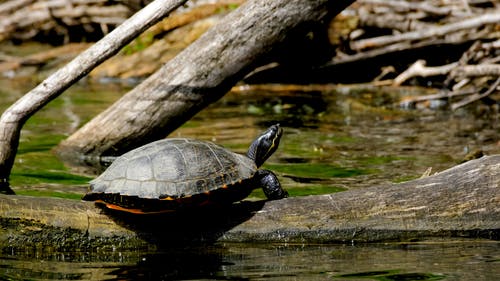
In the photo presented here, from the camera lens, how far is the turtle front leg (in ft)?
15.2

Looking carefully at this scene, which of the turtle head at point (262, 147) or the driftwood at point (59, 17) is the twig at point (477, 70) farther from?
the driftwood at point (59, 17)

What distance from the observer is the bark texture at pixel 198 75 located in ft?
20.0

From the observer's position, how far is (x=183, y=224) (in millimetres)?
4371

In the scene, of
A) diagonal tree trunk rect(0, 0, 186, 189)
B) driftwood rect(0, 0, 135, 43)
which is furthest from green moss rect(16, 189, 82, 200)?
driftwood rect(0, 0, 135, 43)

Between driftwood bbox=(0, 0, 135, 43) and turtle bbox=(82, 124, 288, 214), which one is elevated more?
driftwood bbox=(0, 0, 135, 43)

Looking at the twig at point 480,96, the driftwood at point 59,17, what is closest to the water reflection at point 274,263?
the twig at point 480,96

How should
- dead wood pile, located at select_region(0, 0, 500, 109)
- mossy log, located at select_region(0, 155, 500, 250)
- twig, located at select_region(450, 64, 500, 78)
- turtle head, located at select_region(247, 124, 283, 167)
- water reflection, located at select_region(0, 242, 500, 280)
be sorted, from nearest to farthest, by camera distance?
water reflection, located at select_region(0, 242, 500, 280) < mossy log, located at select_region(0, 155, 500, 250) < turtle head, located at select_region(247, 124, 283, 167) < twig, located at select_region(450, 64, 500, 78) < dead wood pile, located at select_region(0, 0, 500, 109)

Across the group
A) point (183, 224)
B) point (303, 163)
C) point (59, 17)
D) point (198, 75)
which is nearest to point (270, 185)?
point (183, 224)

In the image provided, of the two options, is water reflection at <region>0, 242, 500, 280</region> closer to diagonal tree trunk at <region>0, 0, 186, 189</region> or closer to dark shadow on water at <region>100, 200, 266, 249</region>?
dark shadow on water at <region>100, 200, 266, 249</region>

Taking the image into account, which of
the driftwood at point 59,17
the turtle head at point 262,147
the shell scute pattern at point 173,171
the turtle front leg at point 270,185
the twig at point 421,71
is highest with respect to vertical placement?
the driftwood at point 59,17

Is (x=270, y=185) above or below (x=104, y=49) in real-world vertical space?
below

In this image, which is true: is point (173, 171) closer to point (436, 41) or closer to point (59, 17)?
point (436, 41)

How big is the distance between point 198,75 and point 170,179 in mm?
2323

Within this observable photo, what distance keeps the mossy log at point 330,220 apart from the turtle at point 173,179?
118mm
